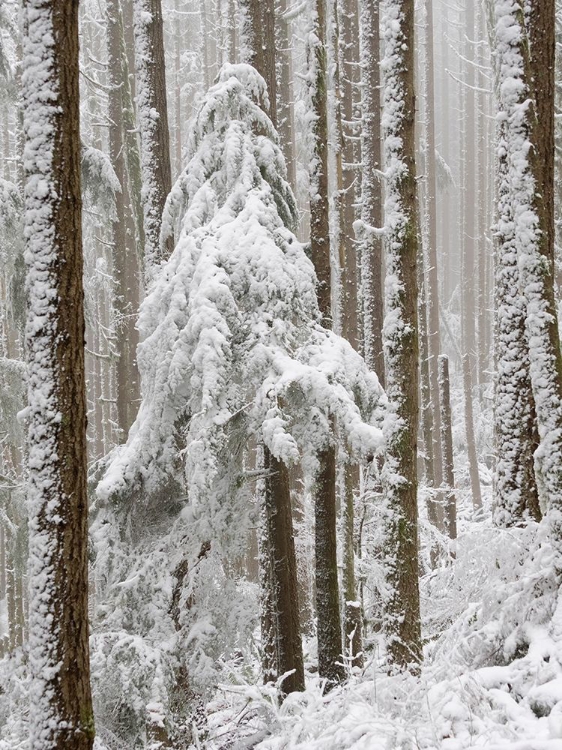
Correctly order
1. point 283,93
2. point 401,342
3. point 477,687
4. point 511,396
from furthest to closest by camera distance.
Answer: point 283,93
point 401,342
point 511,396
point 477,687

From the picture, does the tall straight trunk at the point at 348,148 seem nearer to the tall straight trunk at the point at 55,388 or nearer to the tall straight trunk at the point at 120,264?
the tall straight trunk at the point at 120,264

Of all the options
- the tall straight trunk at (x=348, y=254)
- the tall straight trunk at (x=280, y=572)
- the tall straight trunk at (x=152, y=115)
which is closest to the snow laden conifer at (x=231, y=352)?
the tall straight trunk at (x=280, y=572)

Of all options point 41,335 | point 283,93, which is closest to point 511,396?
point 41,335

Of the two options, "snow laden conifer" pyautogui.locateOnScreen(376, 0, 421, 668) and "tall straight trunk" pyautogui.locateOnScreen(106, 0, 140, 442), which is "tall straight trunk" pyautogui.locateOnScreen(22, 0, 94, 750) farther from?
"tall straight trunk" pyautogui.locateOnScreen(106, 0, 140, 442)

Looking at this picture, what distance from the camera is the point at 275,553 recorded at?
8797mm

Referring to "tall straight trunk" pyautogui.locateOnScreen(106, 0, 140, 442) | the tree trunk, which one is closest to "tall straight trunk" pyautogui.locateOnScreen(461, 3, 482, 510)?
"tall straight trunk" pyautogui.locateOnScreen(106, 0, 140, 442)

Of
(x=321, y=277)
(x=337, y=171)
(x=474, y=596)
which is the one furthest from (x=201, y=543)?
(x=337, y=171)

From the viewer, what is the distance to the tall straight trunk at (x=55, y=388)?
15.9ft

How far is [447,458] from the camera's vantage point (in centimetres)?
1880

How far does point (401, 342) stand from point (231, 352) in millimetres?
2233

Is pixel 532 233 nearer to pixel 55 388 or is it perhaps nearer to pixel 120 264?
pixel 55 388

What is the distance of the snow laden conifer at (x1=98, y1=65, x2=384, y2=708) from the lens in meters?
6.67

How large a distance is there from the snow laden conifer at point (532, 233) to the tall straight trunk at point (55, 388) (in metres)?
3.95

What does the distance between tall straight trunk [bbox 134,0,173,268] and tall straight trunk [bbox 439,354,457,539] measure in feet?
32.9
